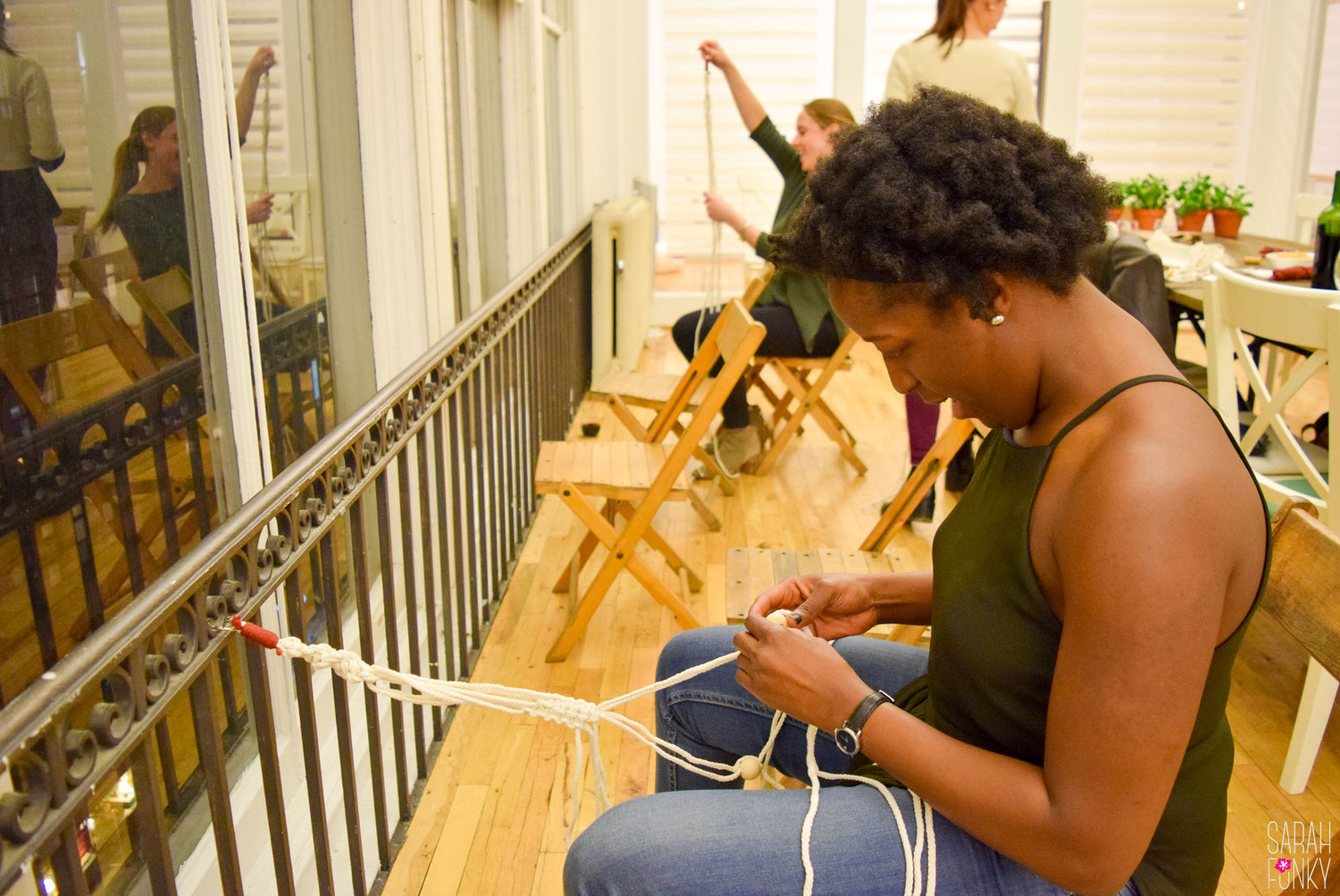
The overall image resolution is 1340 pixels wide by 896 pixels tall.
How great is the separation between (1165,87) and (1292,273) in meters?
3.90

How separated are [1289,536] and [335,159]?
1.95m

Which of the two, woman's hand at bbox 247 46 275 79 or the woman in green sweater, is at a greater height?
woman's hand at bbox 247 46 275 79

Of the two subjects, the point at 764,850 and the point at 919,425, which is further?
the point at 919,425

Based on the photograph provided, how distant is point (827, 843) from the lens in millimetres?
994

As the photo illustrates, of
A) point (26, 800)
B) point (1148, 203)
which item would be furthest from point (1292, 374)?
point (1148, 203)

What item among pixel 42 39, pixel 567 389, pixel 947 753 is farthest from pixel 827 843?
pixel 567 389

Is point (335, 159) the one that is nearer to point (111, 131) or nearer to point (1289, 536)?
point (111, 131)

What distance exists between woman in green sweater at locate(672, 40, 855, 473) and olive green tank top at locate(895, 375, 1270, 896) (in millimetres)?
2674

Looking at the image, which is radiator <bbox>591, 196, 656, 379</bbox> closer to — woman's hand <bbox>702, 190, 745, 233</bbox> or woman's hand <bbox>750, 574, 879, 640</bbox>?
woman's hand <bbox>702, 190, 745, 233</bbox>

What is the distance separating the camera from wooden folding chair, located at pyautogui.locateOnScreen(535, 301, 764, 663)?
242 cm

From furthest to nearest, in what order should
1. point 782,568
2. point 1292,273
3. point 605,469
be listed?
point 1292,273 < point 605,469 < point 782,568

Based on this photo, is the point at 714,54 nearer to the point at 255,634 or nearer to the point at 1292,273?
the point at 1292,273

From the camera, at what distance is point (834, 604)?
1332mm

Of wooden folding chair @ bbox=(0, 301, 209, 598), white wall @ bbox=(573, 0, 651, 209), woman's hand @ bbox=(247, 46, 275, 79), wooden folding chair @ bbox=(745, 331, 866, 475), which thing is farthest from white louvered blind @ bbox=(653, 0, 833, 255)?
wooden folding chair @ bbox=(0, 301, 209, 598)
